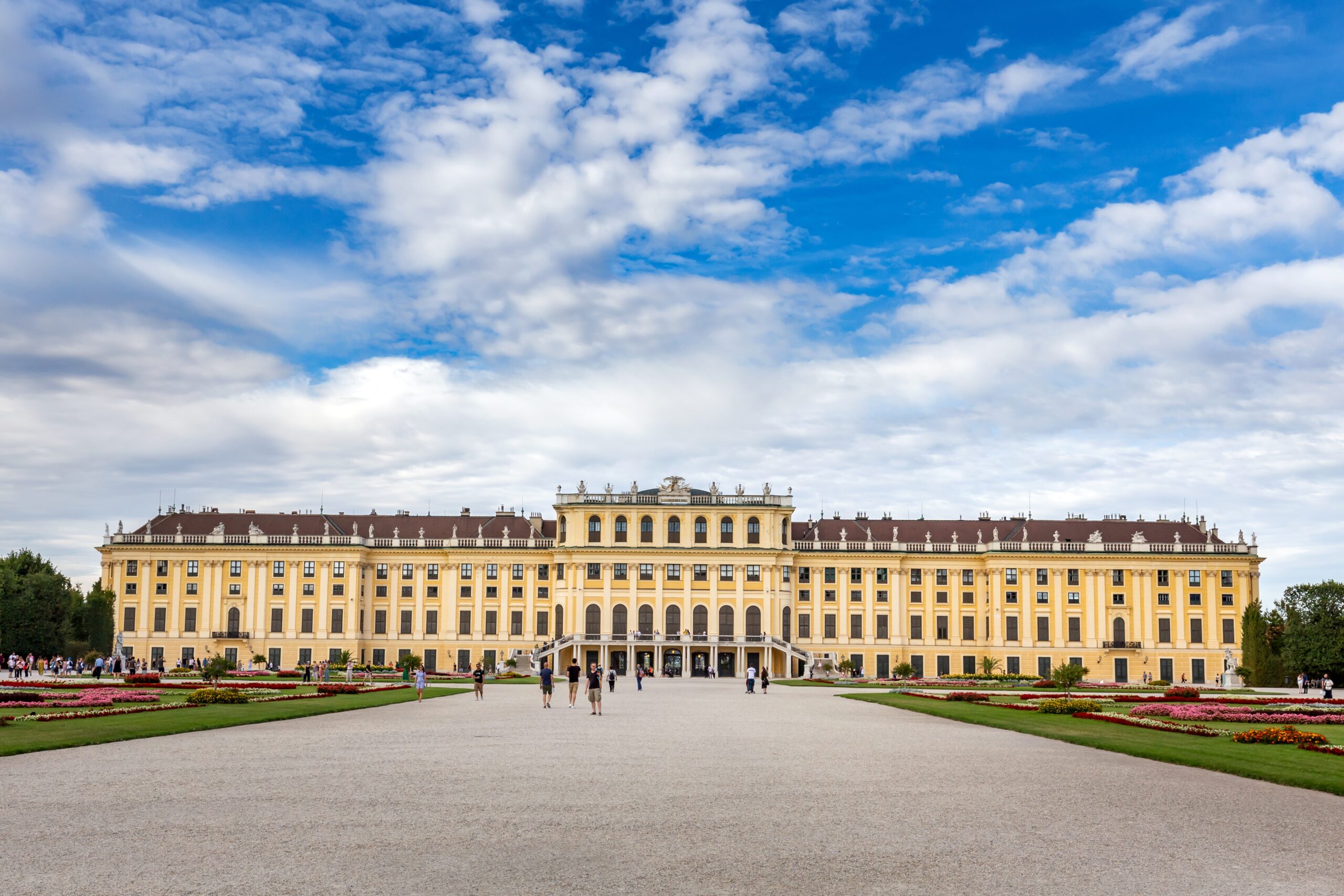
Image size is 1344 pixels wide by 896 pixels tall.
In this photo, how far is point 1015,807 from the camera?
50.5ft

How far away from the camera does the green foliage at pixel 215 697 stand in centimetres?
3734

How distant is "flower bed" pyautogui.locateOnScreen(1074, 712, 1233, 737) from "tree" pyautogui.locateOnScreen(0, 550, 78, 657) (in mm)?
75196

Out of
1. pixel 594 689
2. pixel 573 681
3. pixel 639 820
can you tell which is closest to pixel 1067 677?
pixel 573 681

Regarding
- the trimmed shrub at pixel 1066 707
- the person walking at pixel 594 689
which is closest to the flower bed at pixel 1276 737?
the trimmed shrub at pixel 1066 707

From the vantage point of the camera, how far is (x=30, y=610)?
83438 millimetres

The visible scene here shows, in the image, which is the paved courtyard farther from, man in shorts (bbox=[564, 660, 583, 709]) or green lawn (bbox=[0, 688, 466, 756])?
man in shorts (bbox=[564, 660, 583, 709])

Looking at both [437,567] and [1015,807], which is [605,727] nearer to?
[1015,807]

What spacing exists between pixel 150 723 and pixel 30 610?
215ft

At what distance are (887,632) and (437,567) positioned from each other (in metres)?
39.0

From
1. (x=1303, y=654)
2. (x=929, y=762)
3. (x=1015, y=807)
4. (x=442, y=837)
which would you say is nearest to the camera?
(x=442, y=837)

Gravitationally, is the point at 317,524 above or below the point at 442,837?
above

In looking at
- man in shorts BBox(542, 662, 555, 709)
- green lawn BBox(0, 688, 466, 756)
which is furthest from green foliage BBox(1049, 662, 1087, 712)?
green lawn BBox(0, 688, 466, 756)

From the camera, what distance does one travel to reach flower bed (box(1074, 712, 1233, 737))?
27266 millimetres

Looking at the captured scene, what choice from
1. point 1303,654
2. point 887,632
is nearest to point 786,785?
point 1303,654
